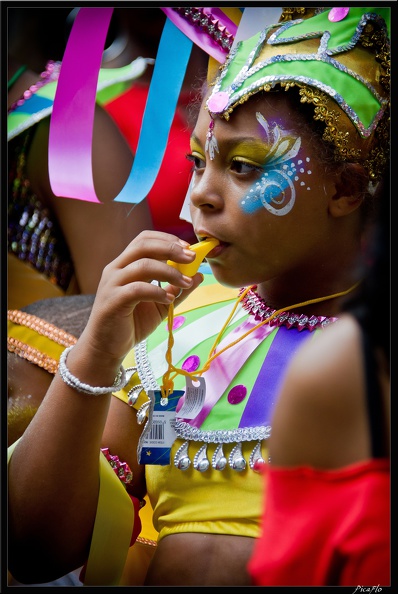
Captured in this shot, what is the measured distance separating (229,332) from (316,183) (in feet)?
0.86

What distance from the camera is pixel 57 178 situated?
1446 millimetres

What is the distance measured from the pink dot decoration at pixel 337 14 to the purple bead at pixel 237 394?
1.59ft

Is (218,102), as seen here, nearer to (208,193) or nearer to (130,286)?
(208,193)

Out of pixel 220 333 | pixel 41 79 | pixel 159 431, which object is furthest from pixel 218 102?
pixel 41 79

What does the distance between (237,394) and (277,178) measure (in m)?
0.29

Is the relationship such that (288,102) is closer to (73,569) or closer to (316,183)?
(316,183)

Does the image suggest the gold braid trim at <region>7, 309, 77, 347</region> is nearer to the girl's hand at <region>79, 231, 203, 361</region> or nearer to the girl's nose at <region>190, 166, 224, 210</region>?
the girl's hand at <region>79, 231, 203, 361</region>

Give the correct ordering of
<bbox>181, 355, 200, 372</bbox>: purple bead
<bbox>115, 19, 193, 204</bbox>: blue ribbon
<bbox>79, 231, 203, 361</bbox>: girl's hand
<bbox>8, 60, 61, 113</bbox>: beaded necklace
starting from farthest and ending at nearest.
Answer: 1. <bbox>8, 60, 61, 113</bbox>: beaded necklace
2. <bbox>115, 19, 193, 204</bbox>: blue ribbon
3. <bbox>181, 355, 200, 372</bbox>: purple bead
4. <bbox>79, 231, 203, 361</bbox>: girl's hand

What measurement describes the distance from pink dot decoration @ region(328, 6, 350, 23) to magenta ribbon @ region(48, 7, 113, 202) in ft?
1.26

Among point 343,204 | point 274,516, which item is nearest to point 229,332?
point 343,204

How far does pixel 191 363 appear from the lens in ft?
3.96

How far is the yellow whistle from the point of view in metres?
1.08

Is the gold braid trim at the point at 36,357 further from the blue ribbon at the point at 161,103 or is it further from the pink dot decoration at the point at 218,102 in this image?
the pink dot decoration at the point at 218,102

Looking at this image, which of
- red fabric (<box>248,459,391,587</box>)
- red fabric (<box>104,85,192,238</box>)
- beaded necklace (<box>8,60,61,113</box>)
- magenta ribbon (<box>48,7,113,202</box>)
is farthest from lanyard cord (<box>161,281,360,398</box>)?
beaded necklace (<box>8,60,61,113</box>)
